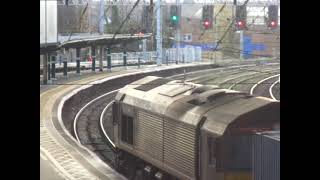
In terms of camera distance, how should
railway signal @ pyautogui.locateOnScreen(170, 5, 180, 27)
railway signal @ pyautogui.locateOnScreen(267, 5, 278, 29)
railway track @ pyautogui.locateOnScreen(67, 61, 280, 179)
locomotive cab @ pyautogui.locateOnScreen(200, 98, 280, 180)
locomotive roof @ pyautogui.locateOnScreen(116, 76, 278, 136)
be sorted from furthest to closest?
railway track @ pyautogui.locateOnScreen(67, 61, 280, 179) → railway signal @ pyautogui.locateOnScreen(267, 5, 278, 29) → railway signal @ pyautogui.locateOnScreen(170, 5, 180, 27) → locomotive roof @ pyautogui.locateOnScreen(116, 76, 278, 136) → locomotive cab @ pyautogui.locateOnScreen(200, 98, 280, 180)

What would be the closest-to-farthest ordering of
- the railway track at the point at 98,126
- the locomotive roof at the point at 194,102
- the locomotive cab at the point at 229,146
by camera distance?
the locomotive cab at the point at 229,146 < the locomotive roof at the point at 194,102 < the railway track at the point at 98,126

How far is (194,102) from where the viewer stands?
6.48 meters

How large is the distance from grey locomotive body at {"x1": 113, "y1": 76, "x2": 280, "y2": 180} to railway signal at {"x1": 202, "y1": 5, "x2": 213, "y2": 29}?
2.91ft

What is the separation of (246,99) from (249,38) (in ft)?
8.23

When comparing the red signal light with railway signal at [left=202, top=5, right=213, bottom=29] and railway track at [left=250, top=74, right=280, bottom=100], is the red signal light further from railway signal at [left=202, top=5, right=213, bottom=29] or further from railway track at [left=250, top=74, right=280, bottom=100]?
railway track at [left=250, top=74, right=280, bottom=100]

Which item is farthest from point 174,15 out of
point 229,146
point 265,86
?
point 229,146

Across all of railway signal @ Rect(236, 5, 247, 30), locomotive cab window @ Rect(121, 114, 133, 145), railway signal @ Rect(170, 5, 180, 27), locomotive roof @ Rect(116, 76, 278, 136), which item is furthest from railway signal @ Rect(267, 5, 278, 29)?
locomotive cab window @ Rect(121, 114, 133, 145)

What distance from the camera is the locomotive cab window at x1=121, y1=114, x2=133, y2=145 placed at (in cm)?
787

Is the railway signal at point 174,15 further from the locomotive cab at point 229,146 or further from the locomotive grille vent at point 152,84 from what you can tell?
the locomotive cab at point 229,146

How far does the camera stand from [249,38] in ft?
27.8

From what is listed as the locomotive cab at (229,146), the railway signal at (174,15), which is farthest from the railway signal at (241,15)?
the locomotive cab at (229,146)

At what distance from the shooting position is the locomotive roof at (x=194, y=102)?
5.73 m
